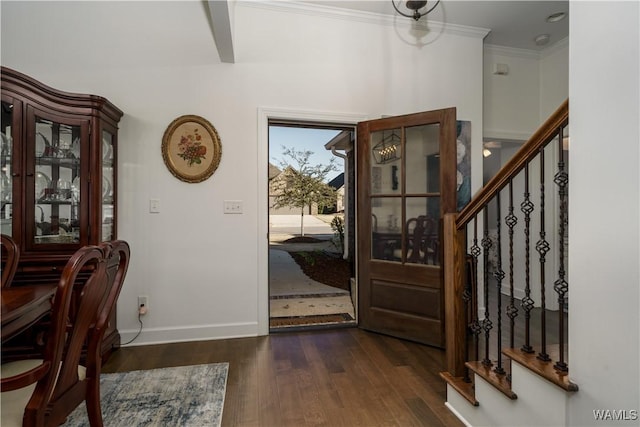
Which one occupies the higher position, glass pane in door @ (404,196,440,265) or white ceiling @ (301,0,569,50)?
white ceiling @ (301,0,569,50)

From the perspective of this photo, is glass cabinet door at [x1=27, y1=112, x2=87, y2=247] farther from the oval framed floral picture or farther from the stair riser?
the stair riser

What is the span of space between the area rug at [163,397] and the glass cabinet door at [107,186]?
107 cm

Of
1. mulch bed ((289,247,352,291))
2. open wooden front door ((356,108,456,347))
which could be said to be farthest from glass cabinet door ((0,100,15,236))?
mulch bed ((289,247,352,291))

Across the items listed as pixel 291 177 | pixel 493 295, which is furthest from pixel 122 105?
pixel 493 295

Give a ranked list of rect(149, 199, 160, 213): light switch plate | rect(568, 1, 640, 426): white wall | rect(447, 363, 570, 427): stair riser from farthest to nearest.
Result: rect(149, 199, 160, 213): light switch plate < rect(447, 363, 570, 427): stair riser < rect(568, 1, 640, 426): white wall

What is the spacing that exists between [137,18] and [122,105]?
2.48 ft

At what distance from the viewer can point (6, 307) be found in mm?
1246

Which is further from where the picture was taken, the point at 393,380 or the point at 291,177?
the point at 291,177

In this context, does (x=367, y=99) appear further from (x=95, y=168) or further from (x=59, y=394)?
(x=59, y=394)

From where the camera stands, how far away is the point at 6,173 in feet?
7.08

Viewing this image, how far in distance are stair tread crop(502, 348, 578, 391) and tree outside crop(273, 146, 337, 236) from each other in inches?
163

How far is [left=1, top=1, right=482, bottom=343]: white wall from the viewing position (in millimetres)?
2641

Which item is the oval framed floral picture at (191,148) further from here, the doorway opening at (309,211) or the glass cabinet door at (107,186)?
the doorway opening at (309,211)

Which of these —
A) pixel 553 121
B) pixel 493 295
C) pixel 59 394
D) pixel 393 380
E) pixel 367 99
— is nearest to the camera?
pixel 59 394
